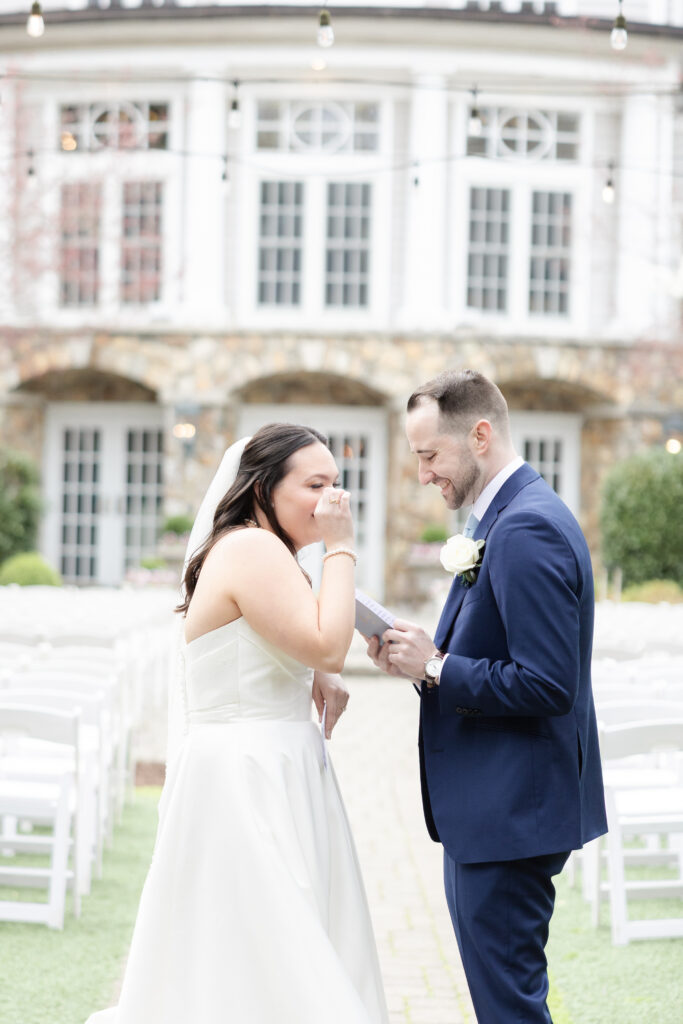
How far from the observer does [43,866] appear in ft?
20.7

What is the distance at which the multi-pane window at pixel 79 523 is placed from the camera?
77.0 ft

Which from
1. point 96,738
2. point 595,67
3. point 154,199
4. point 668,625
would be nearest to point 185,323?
point 154,199

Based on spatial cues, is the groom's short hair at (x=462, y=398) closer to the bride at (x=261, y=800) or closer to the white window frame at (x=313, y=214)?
the bride at (x=261, y=800)

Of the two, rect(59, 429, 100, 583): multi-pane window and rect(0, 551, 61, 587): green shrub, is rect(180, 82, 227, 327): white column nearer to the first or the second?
rect(59, 429, 100, 583): multi-pane window

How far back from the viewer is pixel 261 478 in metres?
3.15

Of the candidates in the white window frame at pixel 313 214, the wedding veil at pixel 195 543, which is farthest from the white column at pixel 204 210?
the wedding veil at pixel 195 543

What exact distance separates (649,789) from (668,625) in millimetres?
5738

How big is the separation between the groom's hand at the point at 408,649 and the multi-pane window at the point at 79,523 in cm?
2107

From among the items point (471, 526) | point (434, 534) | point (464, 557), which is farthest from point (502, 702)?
point (434, 534)

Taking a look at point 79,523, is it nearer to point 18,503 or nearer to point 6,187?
point 18,503

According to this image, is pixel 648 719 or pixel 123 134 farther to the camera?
pixel 123 134

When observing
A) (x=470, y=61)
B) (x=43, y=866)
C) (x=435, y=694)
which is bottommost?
(x=43, y=866)

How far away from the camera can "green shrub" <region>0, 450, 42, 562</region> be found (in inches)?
829

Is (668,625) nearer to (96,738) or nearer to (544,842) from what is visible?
(96,738)
